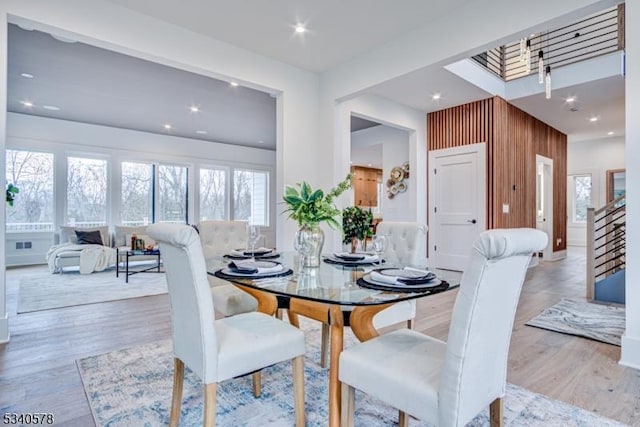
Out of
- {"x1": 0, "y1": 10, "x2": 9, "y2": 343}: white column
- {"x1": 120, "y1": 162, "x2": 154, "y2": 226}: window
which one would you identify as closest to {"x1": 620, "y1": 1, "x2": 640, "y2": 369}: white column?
{"x1": 0, "y1": 10, "x2": 9, "y2": 343}: white column

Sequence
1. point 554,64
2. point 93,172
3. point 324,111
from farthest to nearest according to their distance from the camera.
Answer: point 93,172 → point 554,64 → point 324,111

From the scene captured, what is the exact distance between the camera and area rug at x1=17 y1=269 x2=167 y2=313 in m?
3.97

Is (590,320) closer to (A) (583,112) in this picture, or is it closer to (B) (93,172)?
(A) (583,112)

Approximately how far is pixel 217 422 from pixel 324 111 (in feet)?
12.1

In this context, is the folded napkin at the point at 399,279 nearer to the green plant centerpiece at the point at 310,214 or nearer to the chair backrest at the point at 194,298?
the green plant centerpiece at the point at 310,214

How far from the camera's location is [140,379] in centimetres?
210

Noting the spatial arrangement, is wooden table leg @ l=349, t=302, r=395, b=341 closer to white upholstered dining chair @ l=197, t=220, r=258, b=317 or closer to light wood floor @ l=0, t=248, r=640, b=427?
white upholstered dining chair @ l=197, t=220, r=258, b=317

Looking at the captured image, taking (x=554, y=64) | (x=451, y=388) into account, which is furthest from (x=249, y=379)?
(x=554, y=64)

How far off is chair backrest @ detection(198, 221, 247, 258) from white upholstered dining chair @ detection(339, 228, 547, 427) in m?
1.81

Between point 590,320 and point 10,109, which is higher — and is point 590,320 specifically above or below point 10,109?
below

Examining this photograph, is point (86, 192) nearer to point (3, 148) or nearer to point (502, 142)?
point (3, 148)

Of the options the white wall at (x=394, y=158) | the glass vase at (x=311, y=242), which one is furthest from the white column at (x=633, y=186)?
the white wall at (x=394, y=158)

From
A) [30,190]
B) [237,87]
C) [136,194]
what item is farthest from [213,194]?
[237,87]

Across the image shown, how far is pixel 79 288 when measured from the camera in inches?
183
